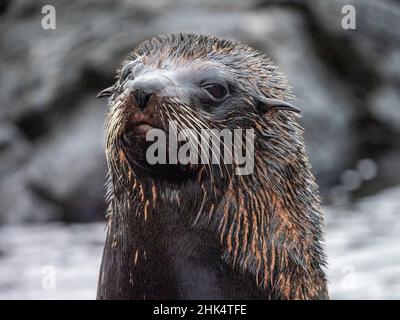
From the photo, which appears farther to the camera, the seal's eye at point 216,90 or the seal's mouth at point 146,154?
the seal's eye at point 216,90

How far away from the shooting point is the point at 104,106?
12.8 m

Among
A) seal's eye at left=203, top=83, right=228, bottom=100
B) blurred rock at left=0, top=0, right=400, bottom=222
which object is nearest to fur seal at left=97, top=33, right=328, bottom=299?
seal's eye at left=203, top=83, right=228, bottom=100

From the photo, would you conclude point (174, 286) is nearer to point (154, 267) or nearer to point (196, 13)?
point (154, 267)

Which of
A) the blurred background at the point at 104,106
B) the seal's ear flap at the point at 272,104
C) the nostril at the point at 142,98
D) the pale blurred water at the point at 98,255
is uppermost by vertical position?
the blurred background at the point at 104,106

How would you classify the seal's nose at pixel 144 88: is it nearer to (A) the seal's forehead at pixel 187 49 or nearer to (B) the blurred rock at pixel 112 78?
(A) the seal's forehead at pixel 187 49

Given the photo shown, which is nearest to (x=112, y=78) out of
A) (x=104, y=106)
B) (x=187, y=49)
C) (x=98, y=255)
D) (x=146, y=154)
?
(x=104, y=106)

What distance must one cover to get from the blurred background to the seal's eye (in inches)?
223

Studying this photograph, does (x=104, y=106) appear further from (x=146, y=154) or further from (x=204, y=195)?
(x=146, y=154)

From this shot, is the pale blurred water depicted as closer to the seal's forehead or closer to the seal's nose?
the seal's forehead

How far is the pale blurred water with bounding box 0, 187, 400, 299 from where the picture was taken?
30.7 ft

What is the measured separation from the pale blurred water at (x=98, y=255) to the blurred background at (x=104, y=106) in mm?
26

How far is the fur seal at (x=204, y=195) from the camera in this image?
4598mm
